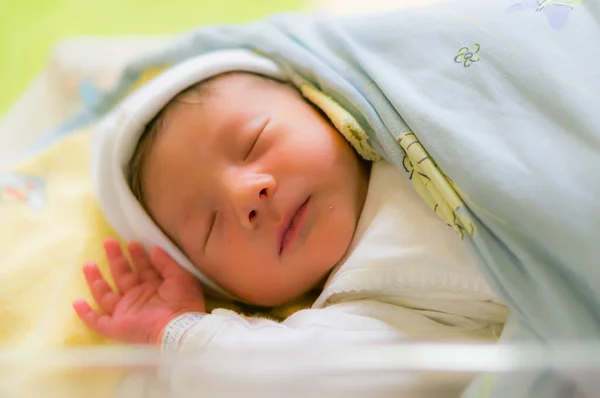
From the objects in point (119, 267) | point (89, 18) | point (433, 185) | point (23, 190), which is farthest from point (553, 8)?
point (89, 18)

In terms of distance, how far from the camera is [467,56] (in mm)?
784

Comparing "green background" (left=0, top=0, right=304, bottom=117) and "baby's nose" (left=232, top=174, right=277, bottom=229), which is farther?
"green background" (left=0, top=0, right=304, bottom=117)

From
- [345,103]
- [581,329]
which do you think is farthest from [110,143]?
[581,329]

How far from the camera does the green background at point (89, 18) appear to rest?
1.32 metres

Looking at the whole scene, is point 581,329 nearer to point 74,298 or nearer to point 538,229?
point 538,229

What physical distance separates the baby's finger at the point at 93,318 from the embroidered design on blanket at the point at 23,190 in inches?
9.4

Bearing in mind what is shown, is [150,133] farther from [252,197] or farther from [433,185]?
[433,185]

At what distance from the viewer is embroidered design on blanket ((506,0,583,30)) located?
2.49ft

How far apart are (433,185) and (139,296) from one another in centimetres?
42

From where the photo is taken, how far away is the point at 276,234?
0.79m

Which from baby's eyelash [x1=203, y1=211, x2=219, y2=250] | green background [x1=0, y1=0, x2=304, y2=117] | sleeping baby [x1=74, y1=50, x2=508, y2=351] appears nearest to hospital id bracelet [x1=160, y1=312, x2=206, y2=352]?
sleeping baby [x1=74, y1=50, x2=508, y2=351]

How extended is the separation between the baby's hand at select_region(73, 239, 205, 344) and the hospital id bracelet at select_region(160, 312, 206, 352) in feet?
0.07

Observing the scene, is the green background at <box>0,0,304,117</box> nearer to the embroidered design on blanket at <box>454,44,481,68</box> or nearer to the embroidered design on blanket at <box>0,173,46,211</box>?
the embroidered design on blanket at <box>0,173,46,211</box>

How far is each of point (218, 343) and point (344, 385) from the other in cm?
24
